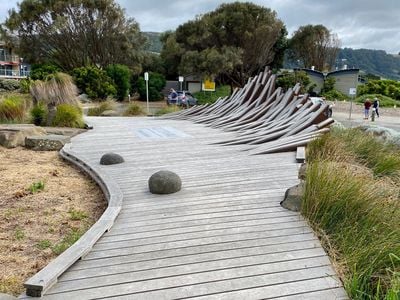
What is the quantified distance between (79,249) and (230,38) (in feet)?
137

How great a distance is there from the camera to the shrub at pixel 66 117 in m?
10.9

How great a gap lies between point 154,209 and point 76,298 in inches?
68.8

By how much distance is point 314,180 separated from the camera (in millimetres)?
4113

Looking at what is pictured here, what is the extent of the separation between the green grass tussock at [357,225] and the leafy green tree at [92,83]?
91.0 feet

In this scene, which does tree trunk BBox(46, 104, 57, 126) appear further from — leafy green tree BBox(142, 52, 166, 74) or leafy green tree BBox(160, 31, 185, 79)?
leafy green tree BBox(142, 52, 166, 74)

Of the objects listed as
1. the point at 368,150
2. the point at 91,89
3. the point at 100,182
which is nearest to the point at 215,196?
the point at 100,182

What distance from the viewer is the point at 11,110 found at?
10.4 m

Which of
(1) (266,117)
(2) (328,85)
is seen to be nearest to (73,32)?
(2) (328,85)

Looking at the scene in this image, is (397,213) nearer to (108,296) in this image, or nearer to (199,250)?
(199,250)

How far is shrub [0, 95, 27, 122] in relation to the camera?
10242 mm

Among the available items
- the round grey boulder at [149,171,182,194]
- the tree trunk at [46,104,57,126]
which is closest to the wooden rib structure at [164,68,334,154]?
the round grey boulder at [149,171,182,194]

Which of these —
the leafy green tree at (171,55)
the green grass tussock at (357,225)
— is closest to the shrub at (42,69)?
the leafy green tree at (171,55)

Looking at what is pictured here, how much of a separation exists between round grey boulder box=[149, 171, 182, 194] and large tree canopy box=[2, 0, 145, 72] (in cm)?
3666

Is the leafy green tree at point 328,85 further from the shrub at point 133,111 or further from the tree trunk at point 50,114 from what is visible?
the tree trunk at point 50,114
